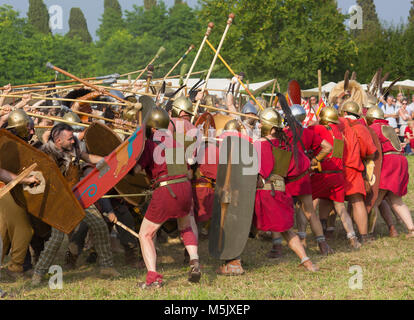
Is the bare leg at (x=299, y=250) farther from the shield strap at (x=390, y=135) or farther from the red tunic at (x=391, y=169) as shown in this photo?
the shield strap at (x=390, y=135)

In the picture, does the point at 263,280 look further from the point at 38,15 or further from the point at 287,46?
the point at 38,15

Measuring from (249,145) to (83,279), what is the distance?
1.88 meters

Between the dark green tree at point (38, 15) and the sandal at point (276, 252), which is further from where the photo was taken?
the dark green tree at point (38, 15)

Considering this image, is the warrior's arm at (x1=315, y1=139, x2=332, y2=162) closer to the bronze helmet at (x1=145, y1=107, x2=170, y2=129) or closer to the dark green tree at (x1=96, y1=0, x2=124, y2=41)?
the bronze helmet at (x1=145, y1=107, x2=170, y2=129)

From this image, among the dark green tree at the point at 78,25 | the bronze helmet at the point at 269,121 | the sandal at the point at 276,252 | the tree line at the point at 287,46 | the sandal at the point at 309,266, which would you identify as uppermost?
the dark green tree at the point at 78,25

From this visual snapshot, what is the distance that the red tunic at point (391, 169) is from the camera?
7.18 m

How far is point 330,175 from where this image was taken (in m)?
6.73

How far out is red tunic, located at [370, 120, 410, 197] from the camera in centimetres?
718

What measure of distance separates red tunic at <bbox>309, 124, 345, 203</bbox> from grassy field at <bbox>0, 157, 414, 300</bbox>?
0.59m

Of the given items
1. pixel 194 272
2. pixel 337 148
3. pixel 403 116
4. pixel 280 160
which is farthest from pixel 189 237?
pixel 403 116

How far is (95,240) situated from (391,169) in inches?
141

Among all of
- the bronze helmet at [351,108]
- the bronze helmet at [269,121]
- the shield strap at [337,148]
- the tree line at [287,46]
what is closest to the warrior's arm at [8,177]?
the bronze helmet at [269,121]

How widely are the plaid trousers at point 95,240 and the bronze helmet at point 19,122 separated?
0.91 metres

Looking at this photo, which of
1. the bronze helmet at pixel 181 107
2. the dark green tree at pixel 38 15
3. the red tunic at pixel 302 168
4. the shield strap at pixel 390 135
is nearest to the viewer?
the red tunic at pixel 302 168
